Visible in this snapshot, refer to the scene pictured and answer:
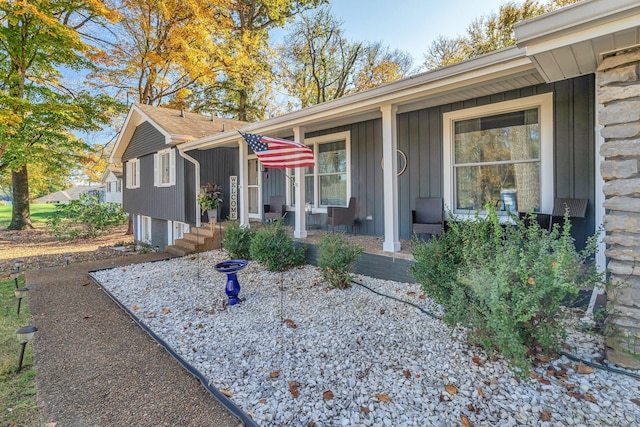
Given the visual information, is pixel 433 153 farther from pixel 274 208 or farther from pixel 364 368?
pixel 274 208

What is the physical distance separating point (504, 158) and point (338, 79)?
13910mm

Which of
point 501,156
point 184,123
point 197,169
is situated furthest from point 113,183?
point 501,156

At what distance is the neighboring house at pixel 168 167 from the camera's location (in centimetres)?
920

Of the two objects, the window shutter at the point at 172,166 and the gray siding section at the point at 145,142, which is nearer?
the window shutter at the point at 172,166

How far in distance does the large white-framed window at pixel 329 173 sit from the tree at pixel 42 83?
914cm

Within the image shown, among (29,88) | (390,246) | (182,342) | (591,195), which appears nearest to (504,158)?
(591,195)

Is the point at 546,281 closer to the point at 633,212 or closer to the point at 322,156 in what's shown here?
the point at 633,212

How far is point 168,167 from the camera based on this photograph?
33.6 ft

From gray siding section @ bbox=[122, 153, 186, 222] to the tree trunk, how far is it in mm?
5547

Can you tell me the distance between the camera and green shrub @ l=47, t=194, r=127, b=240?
13961 millimetres

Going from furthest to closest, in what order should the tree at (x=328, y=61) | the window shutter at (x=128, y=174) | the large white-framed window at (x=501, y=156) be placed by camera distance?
1. the tree at (x=328, y=61)
2. the window shutter at (x=128, y=174)
3. the large white-framed window at (x=501, y=156)

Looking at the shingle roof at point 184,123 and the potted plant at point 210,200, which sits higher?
the shingle roof at point 184,123

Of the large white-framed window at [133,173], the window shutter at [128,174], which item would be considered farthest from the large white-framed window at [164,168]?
the window shutter at [128,174]

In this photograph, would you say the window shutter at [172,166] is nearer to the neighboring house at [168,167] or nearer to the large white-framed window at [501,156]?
the neighboring house at [168,167]
